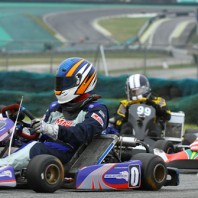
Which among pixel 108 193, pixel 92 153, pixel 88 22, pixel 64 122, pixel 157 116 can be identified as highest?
pixel 88 22

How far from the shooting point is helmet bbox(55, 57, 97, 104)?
7148 millimetres

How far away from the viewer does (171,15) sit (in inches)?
1709

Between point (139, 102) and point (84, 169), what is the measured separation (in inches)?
210

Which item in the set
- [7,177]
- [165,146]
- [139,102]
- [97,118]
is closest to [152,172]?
[97,118]

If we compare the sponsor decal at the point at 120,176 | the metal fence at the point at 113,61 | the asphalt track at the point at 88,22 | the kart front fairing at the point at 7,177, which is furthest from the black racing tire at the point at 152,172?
the asphalt track at the point at 88,22

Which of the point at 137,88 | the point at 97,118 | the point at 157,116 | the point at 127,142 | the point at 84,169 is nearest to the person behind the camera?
the point at 84,169

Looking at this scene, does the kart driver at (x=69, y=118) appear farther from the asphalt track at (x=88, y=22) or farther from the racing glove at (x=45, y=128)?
→ the asphalt track at (x=88, y=22)

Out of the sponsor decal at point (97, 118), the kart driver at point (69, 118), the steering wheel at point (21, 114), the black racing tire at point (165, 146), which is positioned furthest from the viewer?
the black racing tire at point (165, 146)

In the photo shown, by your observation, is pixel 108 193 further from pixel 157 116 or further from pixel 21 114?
pixel 157 116

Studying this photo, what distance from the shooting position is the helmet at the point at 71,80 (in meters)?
7.15

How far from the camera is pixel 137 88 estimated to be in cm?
1200

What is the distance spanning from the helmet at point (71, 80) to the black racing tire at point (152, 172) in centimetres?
78

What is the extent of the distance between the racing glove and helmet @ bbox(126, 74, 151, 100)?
530cm

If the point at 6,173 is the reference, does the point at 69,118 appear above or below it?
above
